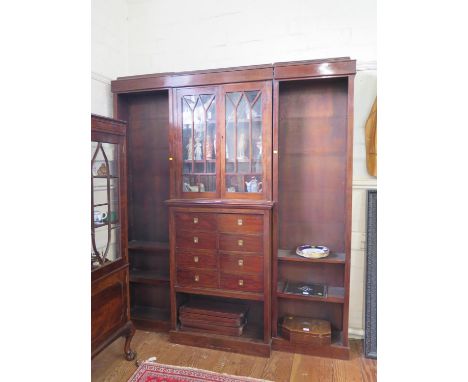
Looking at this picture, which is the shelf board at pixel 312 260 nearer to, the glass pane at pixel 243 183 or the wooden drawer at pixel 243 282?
the wooden drawer at pixel 243 282

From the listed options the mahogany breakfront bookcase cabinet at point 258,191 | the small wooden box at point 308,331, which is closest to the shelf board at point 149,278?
the mahogany breakfront bookcase cabinet at point 258,191

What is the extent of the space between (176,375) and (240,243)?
95 centimetres

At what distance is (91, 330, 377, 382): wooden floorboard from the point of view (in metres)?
2.08

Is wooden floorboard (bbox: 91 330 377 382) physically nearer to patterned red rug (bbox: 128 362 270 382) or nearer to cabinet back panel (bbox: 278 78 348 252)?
patterned red rug (bbox: 128 362 270 382)

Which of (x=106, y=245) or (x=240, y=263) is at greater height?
(x=106, y=245)

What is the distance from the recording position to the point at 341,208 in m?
2.43

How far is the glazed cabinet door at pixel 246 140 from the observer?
2236 mm

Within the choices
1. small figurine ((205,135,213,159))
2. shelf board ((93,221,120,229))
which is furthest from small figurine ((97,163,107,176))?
small figurine ((205,135,213,159))

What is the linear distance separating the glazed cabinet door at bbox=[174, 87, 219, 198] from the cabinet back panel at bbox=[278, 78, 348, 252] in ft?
1.79

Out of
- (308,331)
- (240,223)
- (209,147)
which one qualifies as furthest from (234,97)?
(308,331)

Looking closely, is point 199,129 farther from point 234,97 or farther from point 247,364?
point 247,364

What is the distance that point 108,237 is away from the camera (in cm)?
205
